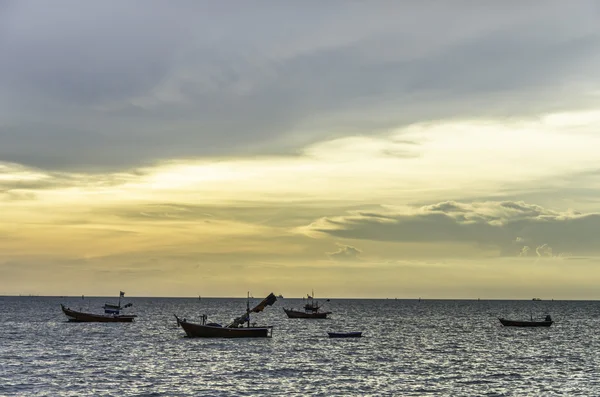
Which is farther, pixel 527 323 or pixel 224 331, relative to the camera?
pixel 527 323

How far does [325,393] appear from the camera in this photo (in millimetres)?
55219

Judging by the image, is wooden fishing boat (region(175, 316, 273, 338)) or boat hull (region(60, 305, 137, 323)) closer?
wooden fishing boat (region(175, 316, 273, 338))

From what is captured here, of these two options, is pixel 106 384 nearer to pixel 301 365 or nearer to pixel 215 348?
pixel 301 365

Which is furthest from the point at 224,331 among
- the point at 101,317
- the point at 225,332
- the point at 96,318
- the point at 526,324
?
the point at 526,324

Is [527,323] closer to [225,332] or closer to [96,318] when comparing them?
[225,332]

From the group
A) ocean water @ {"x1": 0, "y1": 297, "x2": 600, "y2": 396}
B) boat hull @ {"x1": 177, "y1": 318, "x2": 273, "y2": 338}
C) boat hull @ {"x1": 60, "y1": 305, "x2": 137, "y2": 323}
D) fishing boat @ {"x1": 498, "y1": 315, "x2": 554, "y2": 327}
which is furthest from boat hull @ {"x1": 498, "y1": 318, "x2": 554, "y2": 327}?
boat hull @ {"x1": 60, "y1": 305, "x2": 137, "y2": 323}

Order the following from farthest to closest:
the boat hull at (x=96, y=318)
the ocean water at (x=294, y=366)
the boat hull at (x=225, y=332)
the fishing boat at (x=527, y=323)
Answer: the fishing boat at (x=527, y=323), the boat hull at (x=96, y=318), the boat hull at (x=225, y=332), the ocean water at (x=294, y=366)

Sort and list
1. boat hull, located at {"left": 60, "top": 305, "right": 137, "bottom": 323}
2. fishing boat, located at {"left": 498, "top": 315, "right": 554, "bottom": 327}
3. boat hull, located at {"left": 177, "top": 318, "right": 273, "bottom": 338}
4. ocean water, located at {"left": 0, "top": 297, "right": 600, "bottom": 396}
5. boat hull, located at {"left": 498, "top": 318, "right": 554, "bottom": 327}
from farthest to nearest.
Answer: fishing boat, located at {"left": 498, "top": 315, "right": 554, "bottom": 327}
boat hull, located at {"left": 498, "top": 318, "right": 554, "bottom": 327}
boat hull, located at {"left": 60, "top": 305, "right": 137, "bottom": 323}
boat hull, located at {"left": 177, "top": 318, "right": 273, "bottom": 338}
ocean water, located at {"left": 0, "top": 297, "right": 600, "bottom": 396}

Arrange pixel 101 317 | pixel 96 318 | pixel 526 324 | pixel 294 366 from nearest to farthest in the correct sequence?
pixel 294 366
pixel 101 317
pixel 96 318
pixel 526 324

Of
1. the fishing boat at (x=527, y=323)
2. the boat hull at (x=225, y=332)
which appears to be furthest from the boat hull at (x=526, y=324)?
the boat hull at (x=225, y=332)

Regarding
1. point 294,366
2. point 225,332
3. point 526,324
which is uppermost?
point 526,324

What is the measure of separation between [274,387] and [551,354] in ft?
Answer: 156

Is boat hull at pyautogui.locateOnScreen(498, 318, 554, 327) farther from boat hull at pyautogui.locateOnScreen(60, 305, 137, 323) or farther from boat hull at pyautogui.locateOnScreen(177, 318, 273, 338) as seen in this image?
boat hull at pyautogui.locateOnScreen(60, 305, 137, 323)

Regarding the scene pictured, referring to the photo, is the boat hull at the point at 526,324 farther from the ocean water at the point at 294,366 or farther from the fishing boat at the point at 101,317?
the fishing boat at the point at 101,317
